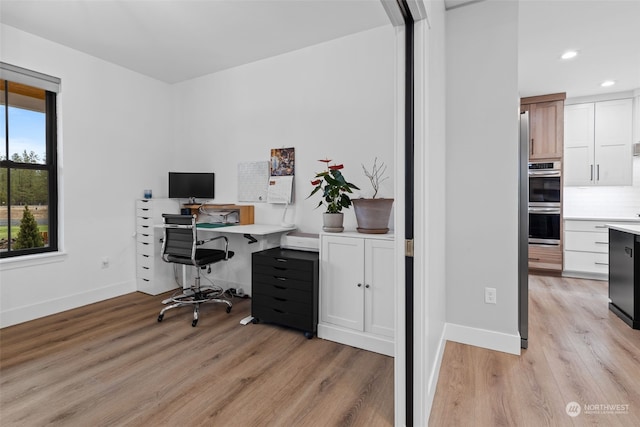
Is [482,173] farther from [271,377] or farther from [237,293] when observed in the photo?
[237,293]

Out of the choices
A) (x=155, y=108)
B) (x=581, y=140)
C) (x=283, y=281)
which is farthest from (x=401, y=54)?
(x=581, y=140)

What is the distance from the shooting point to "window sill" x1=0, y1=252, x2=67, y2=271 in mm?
2846

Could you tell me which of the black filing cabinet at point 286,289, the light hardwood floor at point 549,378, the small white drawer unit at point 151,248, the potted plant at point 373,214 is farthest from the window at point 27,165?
the light hardwood floor at point 549,378

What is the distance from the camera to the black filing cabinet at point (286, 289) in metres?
2.56

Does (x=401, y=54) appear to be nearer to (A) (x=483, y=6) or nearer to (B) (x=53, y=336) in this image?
(A) (x=483, y=6)

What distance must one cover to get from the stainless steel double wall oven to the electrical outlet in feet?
9.21

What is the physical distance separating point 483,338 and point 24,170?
4.24 m

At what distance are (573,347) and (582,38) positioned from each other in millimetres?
2737

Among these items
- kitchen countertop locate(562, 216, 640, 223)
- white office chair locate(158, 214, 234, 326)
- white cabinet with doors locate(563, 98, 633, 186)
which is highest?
white cabinet with doors locate(563, 98, 633, 186)

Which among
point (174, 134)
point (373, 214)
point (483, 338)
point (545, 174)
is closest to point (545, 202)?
point (545, 174)

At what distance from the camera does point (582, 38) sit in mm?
3023

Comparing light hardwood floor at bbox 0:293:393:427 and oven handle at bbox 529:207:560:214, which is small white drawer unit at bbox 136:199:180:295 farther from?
oven handle at bbox 529:207:560:214

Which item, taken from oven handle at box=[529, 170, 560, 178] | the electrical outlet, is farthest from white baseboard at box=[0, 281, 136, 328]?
oven handle at box=[529, 170, 560, 178]

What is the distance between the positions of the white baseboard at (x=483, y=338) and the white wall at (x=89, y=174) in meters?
3.46
